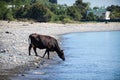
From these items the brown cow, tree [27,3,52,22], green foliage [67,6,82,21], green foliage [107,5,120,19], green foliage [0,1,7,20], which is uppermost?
the brown cow

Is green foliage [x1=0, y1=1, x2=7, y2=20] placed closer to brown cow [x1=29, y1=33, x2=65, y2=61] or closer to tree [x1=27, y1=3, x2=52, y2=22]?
tree [x1=27, y1=3, x2=52, y2=22]

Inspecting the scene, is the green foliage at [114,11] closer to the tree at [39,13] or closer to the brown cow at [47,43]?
the tree at [39,13]

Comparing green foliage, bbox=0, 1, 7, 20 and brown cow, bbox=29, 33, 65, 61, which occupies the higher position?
brown cow, bbox=29, 33, 65, 61

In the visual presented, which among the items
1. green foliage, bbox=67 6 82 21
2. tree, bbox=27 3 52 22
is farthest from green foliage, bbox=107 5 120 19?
tree, bbox=27 3 52 22

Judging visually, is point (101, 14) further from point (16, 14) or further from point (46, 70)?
point (46, 70)

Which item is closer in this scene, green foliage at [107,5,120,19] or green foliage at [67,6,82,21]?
green foliage at [67,6,82,21]

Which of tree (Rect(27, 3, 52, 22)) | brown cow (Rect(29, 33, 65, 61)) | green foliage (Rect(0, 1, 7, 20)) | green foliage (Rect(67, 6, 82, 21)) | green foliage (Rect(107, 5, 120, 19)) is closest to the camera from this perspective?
brown cow (Rect(29, 33, 65, 61))

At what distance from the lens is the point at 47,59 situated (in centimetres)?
2078

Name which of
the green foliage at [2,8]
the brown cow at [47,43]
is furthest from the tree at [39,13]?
the brown cow at [47,43]

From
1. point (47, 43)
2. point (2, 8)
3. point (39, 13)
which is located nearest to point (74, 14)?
point (39, 13)

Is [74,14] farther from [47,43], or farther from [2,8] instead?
[47,43]

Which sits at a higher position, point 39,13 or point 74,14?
point 39,13

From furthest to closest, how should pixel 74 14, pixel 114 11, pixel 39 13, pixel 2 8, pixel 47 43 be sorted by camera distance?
pixel 114 11 → pixel 74 14 → pixel 39 13 → pixel 2 8 → pixel 47 43

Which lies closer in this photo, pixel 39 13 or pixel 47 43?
pixel 47 43
